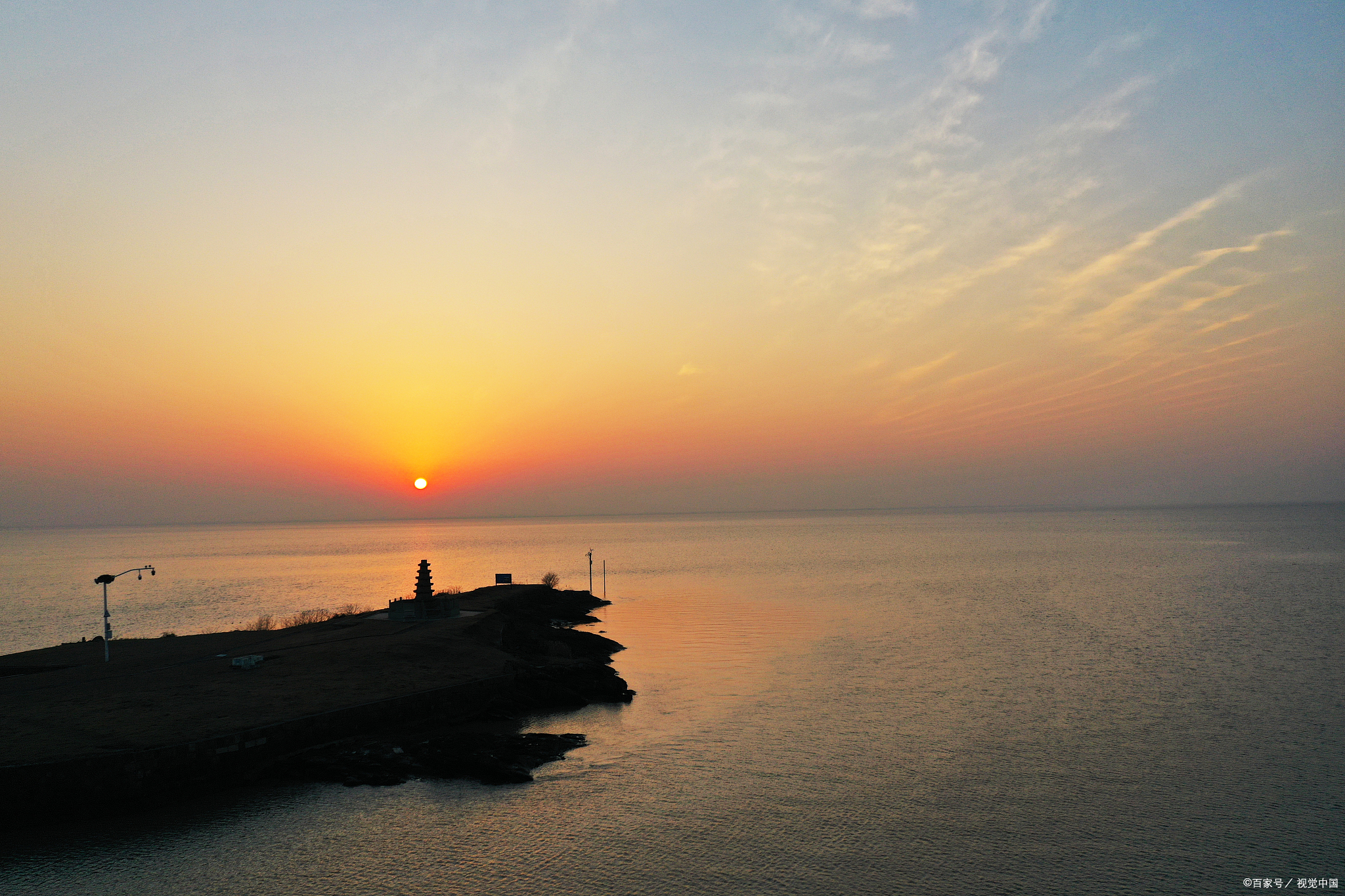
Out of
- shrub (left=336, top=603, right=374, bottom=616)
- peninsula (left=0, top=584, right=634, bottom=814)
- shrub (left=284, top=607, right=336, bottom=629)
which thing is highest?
peninsula (left=0, top=584, right=634, bottom=814)

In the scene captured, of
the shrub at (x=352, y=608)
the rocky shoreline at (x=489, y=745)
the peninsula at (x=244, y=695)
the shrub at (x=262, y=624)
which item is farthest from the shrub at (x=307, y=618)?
the rocky shoreline at (x=489, y=745)

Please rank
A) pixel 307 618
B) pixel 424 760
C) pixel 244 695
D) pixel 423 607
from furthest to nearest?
pixel 307 618
pixel 423 607
pixel 244 695
pixel 424 760

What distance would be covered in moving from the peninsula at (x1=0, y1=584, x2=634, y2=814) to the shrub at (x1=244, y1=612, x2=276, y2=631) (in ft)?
43.5

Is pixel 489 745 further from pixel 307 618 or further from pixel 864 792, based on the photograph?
pixel 307 618

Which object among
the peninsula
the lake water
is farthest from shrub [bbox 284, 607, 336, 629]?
the lake water

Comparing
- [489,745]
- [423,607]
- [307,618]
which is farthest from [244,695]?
[307,618]

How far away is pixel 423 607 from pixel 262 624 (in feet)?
74.0

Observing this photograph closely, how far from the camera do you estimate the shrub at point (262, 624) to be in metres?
70.5

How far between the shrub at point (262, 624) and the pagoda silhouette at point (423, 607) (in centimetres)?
1163

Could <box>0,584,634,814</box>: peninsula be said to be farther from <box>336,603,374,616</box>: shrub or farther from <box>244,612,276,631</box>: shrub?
<box>336,603,374,616</box>: shrub

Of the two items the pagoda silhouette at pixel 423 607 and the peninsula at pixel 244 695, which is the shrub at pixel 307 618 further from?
the peninsula at pixel 244 695

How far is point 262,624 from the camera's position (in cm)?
7294

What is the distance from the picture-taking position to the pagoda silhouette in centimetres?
6106

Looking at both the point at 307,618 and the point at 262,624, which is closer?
the point at 262,624
